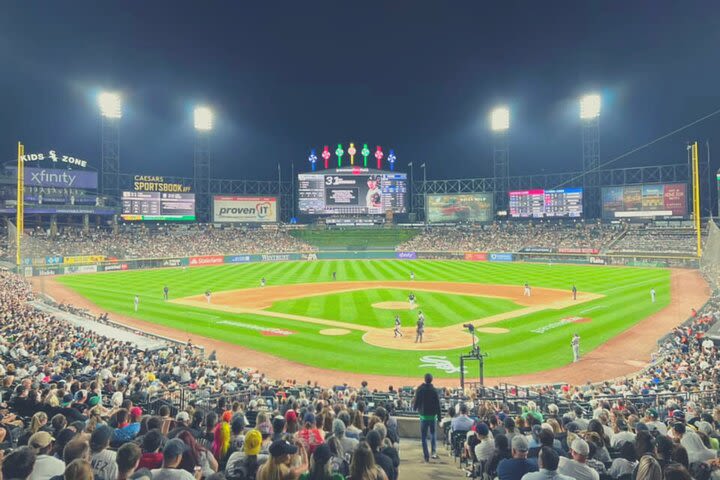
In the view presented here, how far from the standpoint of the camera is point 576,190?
80625 mm

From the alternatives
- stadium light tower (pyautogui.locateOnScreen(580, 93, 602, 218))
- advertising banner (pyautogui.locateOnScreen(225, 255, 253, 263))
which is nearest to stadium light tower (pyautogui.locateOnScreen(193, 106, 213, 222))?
advertising banner (pyautogui.locateOnScreen(225, 255, 253, 263))

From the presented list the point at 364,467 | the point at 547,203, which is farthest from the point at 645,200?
the point at 364,467

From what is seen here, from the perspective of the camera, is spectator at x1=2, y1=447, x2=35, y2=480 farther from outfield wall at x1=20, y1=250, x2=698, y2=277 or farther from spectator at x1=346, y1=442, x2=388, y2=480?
outfield wall at x1=20, y1=250, x2=698, y2=277

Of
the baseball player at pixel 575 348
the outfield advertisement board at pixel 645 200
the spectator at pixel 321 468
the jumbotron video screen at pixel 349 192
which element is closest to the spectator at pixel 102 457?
the spectator at pixel 321 468

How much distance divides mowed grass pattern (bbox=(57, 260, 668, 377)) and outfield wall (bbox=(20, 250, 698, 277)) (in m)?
4.03

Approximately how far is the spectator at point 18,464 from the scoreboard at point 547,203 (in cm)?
8710

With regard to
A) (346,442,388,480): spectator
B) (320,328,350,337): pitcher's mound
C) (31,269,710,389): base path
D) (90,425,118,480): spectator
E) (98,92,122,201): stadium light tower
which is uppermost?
(98,92,122,201): stadium light tower

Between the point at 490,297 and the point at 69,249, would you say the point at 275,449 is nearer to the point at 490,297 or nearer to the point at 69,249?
the point at 490,297

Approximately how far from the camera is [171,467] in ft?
16.3

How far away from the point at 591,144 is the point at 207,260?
226 ft

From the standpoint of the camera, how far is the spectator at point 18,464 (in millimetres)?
4586

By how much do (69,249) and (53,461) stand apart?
236 feet

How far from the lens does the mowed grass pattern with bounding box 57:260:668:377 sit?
892 inches

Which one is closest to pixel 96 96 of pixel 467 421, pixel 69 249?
pixel 69 249
